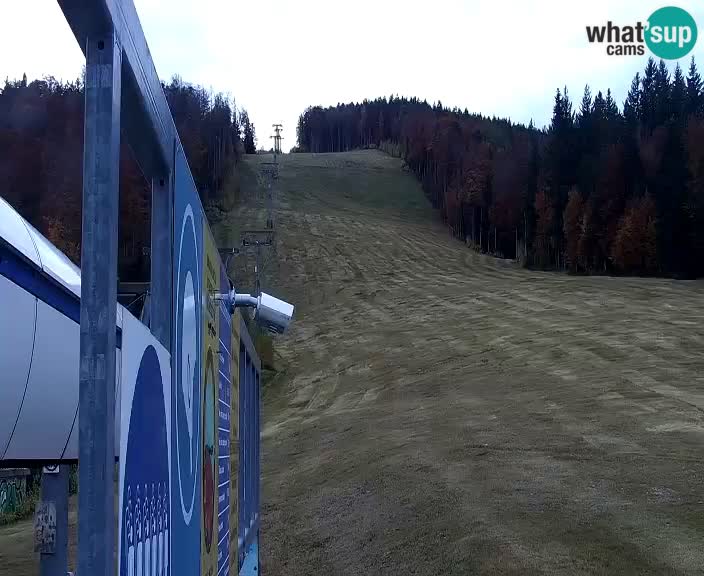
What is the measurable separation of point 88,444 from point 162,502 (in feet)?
2.37

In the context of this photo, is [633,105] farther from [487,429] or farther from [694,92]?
[487,429]

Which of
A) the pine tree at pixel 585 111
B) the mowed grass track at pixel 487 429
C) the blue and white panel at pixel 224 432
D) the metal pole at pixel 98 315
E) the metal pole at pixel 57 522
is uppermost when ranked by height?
the pine tree at pixel 585 111

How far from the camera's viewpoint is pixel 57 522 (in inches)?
200

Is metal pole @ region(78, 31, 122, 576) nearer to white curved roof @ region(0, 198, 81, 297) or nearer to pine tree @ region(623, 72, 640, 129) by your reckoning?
white curved roof @ region(0, 198, 81, 297)

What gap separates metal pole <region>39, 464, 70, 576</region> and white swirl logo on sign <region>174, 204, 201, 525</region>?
7.35 feet

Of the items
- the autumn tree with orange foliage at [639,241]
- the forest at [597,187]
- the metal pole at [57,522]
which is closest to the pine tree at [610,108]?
the forest at [597,187]

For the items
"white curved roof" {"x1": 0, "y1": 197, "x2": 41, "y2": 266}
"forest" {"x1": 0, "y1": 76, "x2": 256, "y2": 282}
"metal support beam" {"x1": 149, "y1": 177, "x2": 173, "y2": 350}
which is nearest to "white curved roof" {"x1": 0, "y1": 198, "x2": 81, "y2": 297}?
"white curved roof" {"x1": 0, "y1": 197, "x2": 41, "y2": 266}

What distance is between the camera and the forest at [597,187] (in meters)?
53.0

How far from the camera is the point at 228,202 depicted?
72625 mm

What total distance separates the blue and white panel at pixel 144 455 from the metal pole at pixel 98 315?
120 millimetres

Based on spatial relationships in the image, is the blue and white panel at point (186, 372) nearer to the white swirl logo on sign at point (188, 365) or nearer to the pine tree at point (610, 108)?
the white swirl logo on sign at point (188, 365)

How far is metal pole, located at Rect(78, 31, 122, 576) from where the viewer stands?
1823 millimetres

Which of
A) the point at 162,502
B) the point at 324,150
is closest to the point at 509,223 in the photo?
the point at 162,502

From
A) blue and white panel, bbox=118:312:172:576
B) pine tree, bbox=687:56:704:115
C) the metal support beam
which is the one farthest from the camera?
pine tree, bbox=687:56:704:115
